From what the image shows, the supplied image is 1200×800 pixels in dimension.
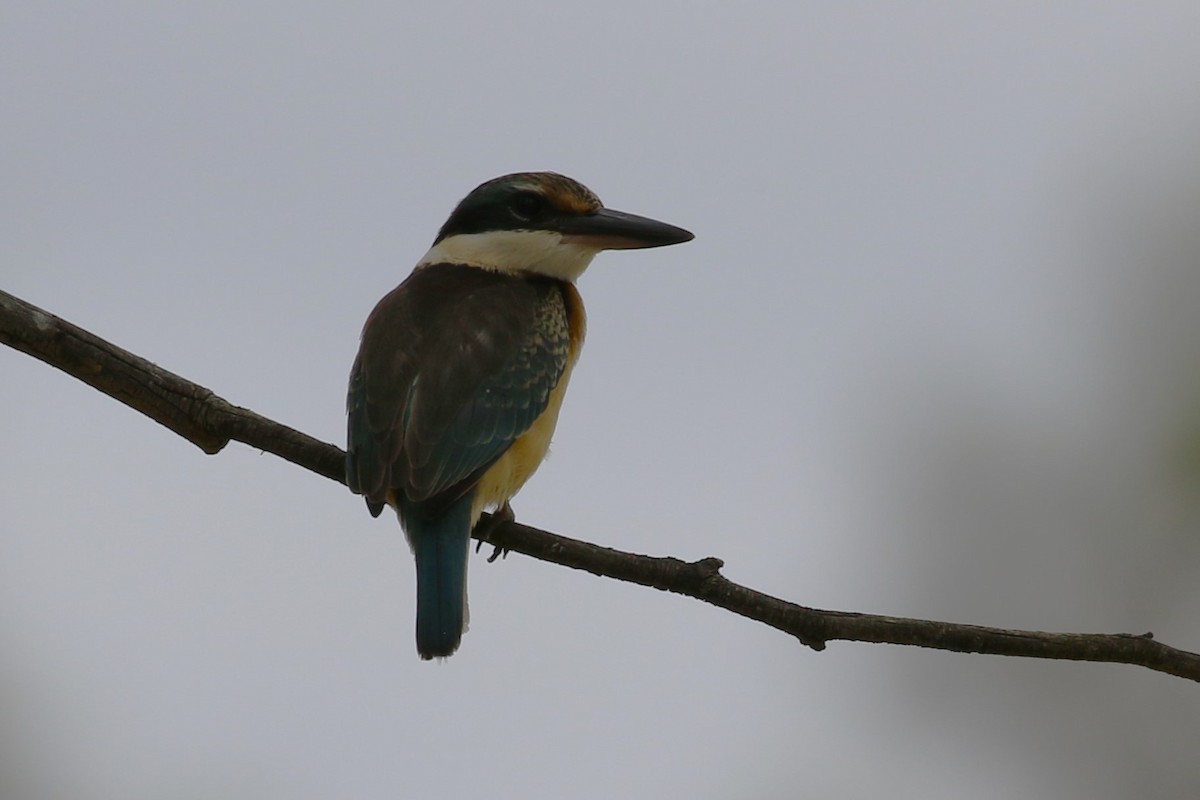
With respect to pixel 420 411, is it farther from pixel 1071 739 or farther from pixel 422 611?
pixel 1071 739

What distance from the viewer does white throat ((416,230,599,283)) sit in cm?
567

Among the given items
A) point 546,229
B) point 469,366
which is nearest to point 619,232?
point 546,229

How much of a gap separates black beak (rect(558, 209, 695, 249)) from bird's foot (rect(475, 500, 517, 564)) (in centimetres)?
108

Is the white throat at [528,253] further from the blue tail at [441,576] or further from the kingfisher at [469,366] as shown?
the blue tail at [441,576]

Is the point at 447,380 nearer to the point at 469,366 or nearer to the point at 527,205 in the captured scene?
the point at 469,366

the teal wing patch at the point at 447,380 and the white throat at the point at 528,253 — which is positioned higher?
the white throat at the point at 528,253

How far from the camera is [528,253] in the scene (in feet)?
18.7

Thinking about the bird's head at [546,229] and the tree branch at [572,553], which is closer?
the tree branch at [572,553]

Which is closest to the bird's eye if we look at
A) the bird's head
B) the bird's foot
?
the bird's head

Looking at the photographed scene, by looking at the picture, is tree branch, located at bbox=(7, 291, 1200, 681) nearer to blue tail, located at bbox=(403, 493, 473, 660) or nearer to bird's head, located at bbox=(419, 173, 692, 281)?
blue tail, located at bbox=(403, 493, 473, 660)

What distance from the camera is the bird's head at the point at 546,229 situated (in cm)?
563

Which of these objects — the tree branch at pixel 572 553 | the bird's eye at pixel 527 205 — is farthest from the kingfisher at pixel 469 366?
the tree branch at pixel 572 553

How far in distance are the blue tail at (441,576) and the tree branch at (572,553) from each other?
0.43ft

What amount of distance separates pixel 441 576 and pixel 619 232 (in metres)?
1.60
